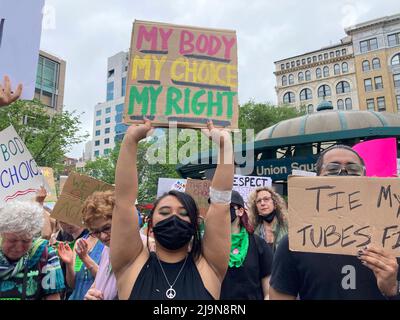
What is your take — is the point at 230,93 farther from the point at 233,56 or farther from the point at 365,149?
the point at 365,149

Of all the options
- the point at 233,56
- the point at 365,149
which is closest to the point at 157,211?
the point at 233,56

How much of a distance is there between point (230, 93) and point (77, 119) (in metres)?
19.7

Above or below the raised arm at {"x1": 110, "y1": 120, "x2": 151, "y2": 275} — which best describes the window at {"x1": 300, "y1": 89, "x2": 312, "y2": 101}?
above

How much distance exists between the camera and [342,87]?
54438mm

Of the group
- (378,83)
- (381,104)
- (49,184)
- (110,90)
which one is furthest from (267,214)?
(110,90)

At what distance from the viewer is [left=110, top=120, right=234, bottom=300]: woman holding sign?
191 cm

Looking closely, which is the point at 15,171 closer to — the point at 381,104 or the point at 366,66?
the point at 381,104

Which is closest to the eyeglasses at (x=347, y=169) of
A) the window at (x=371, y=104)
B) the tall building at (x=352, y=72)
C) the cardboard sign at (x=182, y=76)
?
the cardboard sign at (x=182, y=76)

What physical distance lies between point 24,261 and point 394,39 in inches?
2162

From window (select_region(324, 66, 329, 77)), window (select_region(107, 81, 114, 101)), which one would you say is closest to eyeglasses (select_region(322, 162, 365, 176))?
window (select_region(324, 66, 329, 77))

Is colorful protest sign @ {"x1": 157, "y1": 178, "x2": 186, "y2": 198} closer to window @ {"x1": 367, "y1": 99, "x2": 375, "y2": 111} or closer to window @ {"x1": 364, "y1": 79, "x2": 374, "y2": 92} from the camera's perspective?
window @ {"x1": 367, "y1": 99, "x2": 375, "y2": 111}

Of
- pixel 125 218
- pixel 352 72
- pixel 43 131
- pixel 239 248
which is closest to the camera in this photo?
pixel 125 218

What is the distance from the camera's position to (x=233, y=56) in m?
2.68

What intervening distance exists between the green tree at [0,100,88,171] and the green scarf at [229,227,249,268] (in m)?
17.8
